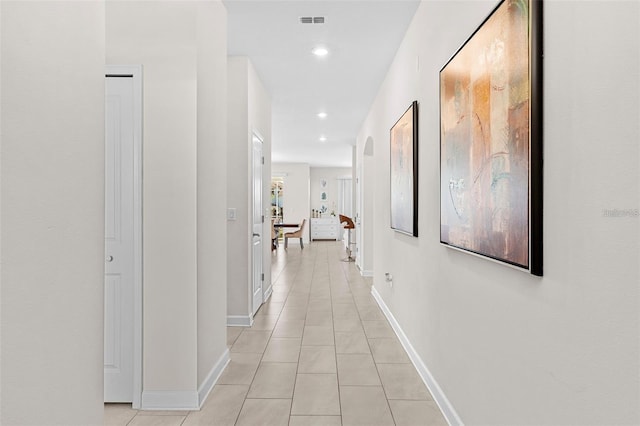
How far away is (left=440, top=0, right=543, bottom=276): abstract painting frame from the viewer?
135cm

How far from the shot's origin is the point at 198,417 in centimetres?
237

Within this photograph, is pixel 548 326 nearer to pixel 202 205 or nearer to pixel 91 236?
pixel 91 236

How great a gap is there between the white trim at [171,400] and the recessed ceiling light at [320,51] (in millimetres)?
3162

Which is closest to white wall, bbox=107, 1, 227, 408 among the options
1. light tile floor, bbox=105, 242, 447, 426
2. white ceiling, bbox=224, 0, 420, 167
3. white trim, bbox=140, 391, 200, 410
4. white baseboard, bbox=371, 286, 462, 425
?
white trim, bbox=140, 391, 200, 410

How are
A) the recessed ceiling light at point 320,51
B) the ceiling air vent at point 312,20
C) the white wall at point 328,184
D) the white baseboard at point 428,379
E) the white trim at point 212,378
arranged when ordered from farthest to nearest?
the white wall at point 328,184 < the recessed ceiling light at point 320,51 < the ceiling air vent at point 312,20 < the white trim at point 212,378 < the white baseboard at point 428,379

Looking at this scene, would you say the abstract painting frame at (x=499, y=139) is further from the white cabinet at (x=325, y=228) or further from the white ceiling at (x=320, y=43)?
the white cabinet at (x=325, y=228)

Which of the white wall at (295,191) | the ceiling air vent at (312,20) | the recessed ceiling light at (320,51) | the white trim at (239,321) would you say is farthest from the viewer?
the white wall at (295,191)

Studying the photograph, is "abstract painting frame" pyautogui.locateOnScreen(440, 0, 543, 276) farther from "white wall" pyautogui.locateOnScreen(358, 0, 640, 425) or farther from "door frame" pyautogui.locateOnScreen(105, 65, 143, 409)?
"door frame" pyautogui.locateOnScreen(105, 65, 143, 409)

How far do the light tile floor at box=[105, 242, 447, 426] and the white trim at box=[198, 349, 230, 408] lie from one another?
0.13 feet

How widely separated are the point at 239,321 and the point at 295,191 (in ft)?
31.3

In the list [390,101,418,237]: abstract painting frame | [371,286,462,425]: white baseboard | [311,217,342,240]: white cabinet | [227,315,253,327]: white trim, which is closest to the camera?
[371,286,462,425]: white baseboard

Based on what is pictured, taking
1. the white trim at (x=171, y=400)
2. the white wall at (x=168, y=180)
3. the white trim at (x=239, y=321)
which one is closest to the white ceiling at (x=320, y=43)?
the white wall at (x=168, y=180)

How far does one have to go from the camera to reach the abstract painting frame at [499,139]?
4.42 ft

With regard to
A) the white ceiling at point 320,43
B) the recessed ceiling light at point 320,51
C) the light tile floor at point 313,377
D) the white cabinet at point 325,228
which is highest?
the white ceiling at point 320,43
